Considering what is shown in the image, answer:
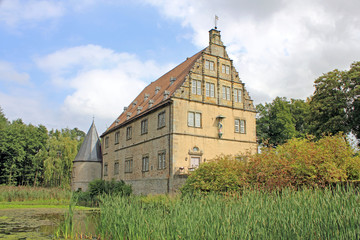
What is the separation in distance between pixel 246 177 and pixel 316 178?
287cm

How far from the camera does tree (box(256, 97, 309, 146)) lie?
35.1 m

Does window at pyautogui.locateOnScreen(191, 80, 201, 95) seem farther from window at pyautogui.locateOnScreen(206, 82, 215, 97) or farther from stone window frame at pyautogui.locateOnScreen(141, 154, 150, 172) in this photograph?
stone window frame at pyautogui.locateOnScreen(141, 154, 150, 172)

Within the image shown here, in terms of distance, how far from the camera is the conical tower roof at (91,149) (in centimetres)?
3625

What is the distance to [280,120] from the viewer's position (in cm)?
3491

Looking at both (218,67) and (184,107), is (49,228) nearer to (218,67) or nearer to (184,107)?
(184,107)

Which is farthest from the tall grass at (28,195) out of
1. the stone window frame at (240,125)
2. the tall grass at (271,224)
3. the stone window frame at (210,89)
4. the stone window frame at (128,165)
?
the tall grass at (271,224)

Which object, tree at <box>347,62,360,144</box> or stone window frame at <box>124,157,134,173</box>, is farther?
stone window frame at <box>124,157,134,173</box>

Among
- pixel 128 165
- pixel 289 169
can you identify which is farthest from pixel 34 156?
pixel 289 169

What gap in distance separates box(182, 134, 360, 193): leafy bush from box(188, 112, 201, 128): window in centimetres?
871

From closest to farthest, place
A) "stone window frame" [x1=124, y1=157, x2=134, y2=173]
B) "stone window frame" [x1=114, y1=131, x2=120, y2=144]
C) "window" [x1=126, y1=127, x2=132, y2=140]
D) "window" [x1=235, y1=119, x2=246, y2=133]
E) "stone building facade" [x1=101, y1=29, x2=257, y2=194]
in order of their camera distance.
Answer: "stone building facade" [x1=101, y1=29, x2=257, y2=194] → "window" [x1=235, y1=119, x2=246, y2=133] → "stone window frame" [x1=124, y1=157, x2=134, y2=173] → "window" [x1=126, y1=127, x2=132, y2=140] → "stone window frame" [x1=114, y1=131, x2=120, y2=144]

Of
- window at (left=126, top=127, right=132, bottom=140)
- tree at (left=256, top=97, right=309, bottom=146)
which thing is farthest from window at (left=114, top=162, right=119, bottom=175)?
tree at (left=256, top=97, right=309, bottom=146)

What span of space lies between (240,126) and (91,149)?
748 inches

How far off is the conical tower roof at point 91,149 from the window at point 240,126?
1809 centimetres

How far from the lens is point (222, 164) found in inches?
577
